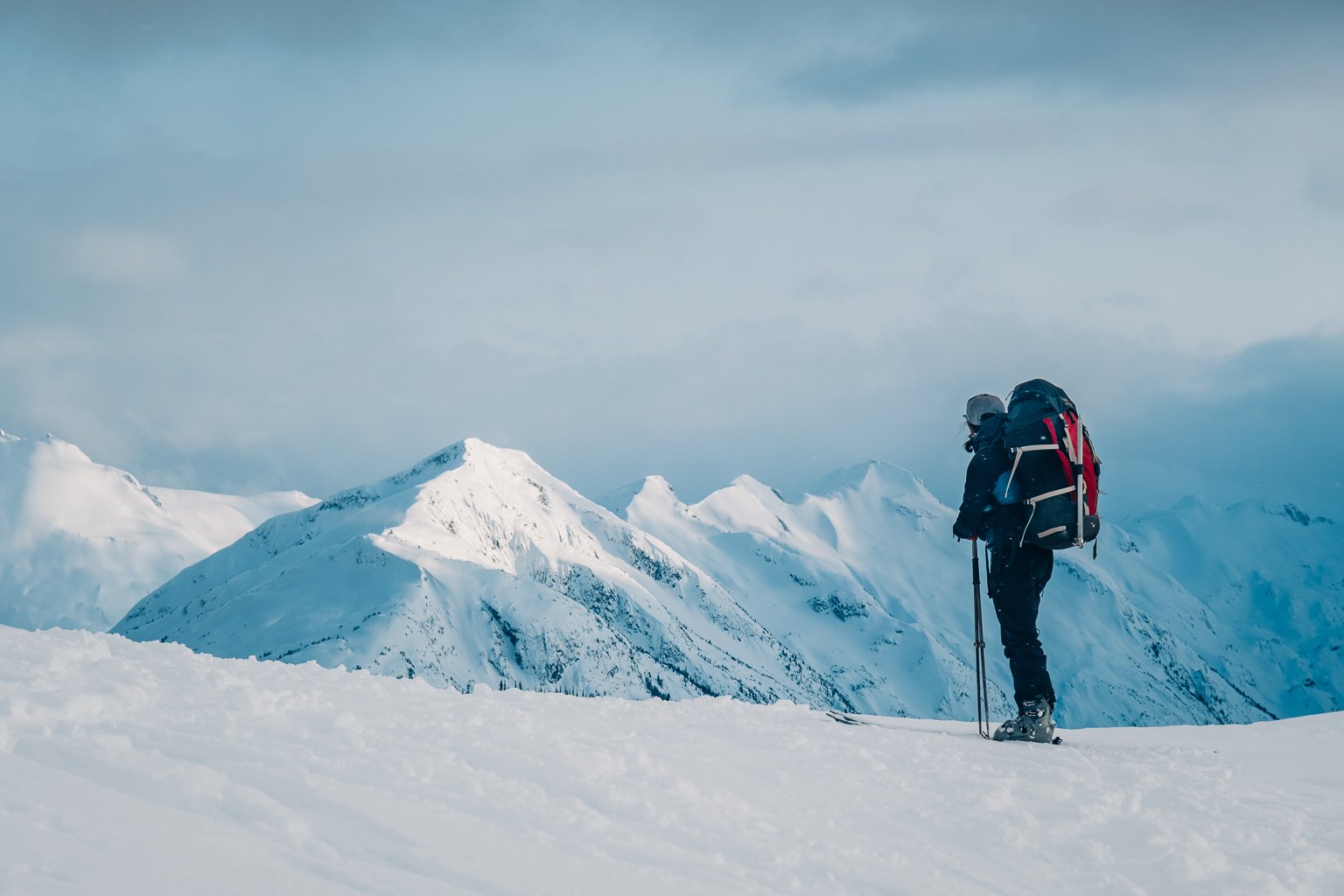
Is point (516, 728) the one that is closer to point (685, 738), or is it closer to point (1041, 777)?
point (685, 738)

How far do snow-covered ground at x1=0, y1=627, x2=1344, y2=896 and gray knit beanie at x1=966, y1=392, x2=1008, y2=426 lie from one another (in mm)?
3840

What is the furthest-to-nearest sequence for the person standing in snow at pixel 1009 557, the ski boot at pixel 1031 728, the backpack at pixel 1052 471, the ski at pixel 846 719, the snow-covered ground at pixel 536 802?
the person standing in snow at pixel 1009 557 → the backpack at pixel 1052 471 → the ski boot at pixel 1031 728 → the ski at pixel 846 719 → the snow-covered ground at pixel 536 802

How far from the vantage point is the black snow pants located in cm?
971

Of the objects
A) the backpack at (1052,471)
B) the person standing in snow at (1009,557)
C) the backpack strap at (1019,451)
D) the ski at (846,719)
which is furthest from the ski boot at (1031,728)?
the backpack strap at (1019,451)

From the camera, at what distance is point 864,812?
5.57 metres

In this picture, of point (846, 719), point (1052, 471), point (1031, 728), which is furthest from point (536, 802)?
point (1052, 471)

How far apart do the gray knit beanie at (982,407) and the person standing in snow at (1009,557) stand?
57 centimetres

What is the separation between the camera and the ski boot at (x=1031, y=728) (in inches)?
364

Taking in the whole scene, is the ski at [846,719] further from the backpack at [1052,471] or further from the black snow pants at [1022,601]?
the backpack at [1052,471]

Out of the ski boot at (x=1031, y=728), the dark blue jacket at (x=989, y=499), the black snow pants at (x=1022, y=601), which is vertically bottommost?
the ski boot at (x=1031, y=728)

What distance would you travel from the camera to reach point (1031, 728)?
9266mm

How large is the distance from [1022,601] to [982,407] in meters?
2.14

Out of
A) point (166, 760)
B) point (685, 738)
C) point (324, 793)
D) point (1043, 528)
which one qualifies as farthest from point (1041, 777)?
point (166, 760)

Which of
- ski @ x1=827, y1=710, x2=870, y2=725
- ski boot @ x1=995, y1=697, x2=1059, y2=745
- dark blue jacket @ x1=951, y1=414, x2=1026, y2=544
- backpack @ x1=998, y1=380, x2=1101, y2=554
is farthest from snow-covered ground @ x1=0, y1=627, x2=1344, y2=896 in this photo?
dark blue jacket @ x1=951, y1=414, x2=1026, y2=544
